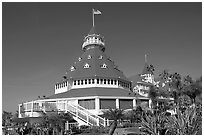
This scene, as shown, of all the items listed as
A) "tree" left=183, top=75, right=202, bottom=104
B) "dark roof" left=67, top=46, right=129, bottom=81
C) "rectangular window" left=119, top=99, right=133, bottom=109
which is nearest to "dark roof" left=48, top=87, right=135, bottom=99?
"rectangular window" left=119, top=99, right=133, bottom=109

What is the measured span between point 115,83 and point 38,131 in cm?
2026

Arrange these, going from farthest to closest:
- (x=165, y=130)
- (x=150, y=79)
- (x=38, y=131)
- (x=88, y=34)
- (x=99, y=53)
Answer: (x=150, y=79) < (x=88, y=34) < (x=99, y=53) < (x=38, y=131) < (x=165, y=130)

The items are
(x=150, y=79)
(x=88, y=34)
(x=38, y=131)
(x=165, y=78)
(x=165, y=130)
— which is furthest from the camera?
(x=150, y=79)

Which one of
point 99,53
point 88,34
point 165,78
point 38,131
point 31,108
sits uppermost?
point 88,34

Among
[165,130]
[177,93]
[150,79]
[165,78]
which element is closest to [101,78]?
[165,78]

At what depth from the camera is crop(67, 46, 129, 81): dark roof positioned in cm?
3803

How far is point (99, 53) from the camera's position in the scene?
44125 mm

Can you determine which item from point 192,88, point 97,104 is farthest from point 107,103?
point 192,88

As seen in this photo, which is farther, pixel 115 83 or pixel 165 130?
pixel 115 83

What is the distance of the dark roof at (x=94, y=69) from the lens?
38.0 meters

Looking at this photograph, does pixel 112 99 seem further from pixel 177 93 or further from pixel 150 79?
pixel 150 79

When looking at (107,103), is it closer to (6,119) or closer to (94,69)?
(94,69)

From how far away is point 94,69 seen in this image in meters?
38.8

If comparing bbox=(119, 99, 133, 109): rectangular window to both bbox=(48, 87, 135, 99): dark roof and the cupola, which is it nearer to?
bbox=(48, 87, 135, 99): dark roof
